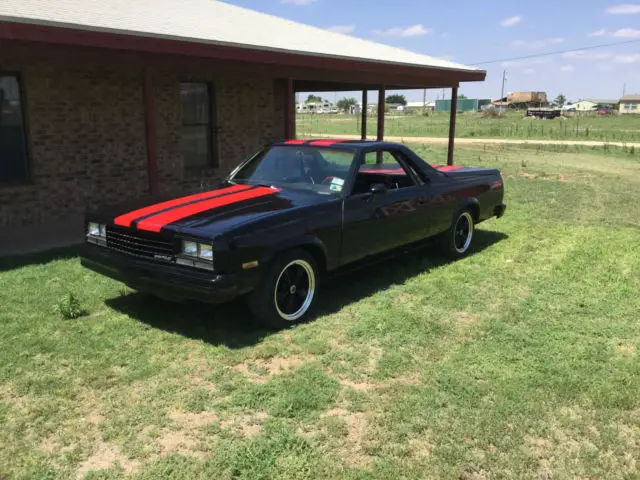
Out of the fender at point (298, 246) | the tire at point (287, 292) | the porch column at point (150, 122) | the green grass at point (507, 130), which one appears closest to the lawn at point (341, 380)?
the tire at point (287, 292)

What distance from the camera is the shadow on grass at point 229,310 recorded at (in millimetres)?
4375

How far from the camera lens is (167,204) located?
474 centimetres

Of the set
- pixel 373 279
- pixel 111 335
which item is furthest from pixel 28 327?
pixel 373 279

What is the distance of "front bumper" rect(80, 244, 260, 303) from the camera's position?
3.94m

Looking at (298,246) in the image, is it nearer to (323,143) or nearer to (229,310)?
(229,310)

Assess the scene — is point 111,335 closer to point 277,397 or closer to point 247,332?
point 247,332

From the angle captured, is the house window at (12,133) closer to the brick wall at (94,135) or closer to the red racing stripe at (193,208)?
the brick wall at (94,135)

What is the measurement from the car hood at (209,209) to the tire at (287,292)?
1.40 feet

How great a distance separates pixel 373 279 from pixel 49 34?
14.1 ft

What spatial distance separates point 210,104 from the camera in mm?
10789

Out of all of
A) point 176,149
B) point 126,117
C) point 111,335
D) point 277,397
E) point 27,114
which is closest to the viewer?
point 277,397

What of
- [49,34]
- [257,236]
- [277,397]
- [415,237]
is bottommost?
[277,397]

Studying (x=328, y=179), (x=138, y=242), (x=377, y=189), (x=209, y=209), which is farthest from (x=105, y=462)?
(x=377, y=189)

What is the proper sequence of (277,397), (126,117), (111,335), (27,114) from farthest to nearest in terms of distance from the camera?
(126,117) < (27,114) < (111,335) < (277,397)
